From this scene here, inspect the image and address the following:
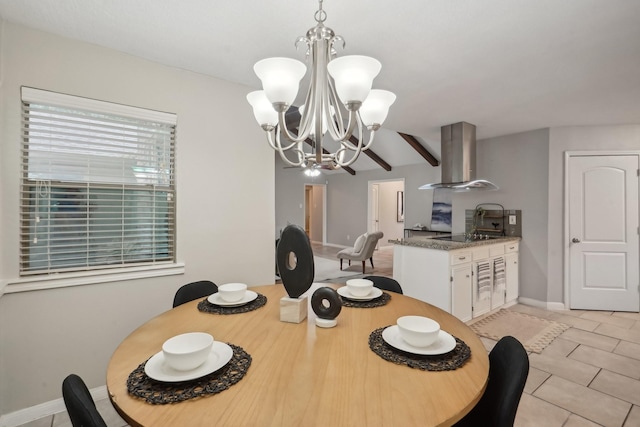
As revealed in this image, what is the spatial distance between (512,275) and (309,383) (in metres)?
4.02

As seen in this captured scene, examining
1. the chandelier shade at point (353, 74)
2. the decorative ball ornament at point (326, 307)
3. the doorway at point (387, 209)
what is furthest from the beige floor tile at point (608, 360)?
the doorway at point (387, 209)

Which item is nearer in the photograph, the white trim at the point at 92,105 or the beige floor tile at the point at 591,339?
the white trim at the point at 92,105

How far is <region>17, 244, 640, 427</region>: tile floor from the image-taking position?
1861 millimetres

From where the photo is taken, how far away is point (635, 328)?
325 cm

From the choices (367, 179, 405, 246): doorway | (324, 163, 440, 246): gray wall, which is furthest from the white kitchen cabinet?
(367, 179, 405, 246): doorway

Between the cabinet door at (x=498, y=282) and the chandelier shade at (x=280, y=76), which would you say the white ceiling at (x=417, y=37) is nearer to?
the chandelier shade at (x=280, y=76)

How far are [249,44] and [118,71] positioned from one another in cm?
94

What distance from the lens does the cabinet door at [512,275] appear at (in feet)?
12.8

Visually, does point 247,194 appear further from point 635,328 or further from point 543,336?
point 635,328

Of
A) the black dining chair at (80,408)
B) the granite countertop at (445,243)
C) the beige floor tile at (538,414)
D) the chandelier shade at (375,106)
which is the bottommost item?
the beige floor tile at (538,414)

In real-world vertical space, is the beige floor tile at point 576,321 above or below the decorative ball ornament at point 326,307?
below

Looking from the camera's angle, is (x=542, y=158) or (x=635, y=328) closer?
(x=635, y=328)

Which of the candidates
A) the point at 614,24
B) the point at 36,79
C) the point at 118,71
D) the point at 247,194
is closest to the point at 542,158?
the point at 614,24

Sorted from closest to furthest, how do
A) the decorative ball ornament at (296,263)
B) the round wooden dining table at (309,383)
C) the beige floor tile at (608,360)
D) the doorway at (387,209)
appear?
the round wooden dining table at (309,383)
the decorative ball ornament at (296,263)
the beige floor tile at (608,360)
the doorway at (387,209)
